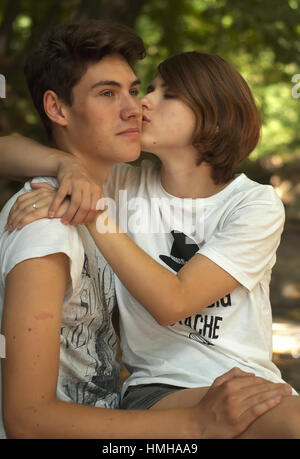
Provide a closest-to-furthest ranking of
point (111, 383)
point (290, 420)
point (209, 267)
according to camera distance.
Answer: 1. point (290, 420)
2. point (209, 267)
3. point (111, 383)

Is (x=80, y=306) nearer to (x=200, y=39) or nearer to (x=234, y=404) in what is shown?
(x=234, y=404)

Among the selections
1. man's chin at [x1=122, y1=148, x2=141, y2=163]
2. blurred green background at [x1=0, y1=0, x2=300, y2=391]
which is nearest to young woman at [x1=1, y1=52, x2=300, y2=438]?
man's chin at [x1=122, y1=148, x2=141, y2=163]

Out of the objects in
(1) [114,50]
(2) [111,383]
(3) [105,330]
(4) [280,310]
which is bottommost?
(4) [280,310]

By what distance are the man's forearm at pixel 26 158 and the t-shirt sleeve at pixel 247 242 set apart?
668 mm

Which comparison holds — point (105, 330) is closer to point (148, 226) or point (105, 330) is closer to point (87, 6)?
point (148, 226)

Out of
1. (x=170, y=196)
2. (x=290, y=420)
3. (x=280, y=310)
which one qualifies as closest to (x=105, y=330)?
(x=170, y=196)

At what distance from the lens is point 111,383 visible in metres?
2.71

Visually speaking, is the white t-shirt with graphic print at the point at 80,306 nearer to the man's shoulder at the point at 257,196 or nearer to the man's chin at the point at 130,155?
the man's chin at the point at 130,155

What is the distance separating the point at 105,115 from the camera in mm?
2674

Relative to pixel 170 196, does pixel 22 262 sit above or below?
below

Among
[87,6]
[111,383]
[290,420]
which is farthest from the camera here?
[87,6]

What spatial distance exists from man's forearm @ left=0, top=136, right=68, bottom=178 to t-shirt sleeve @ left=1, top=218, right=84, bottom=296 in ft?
1.18

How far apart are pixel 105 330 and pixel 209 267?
56 cm

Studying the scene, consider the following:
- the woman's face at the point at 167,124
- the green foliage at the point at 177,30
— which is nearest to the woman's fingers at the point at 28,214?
the woman's face at the point at 167,124
